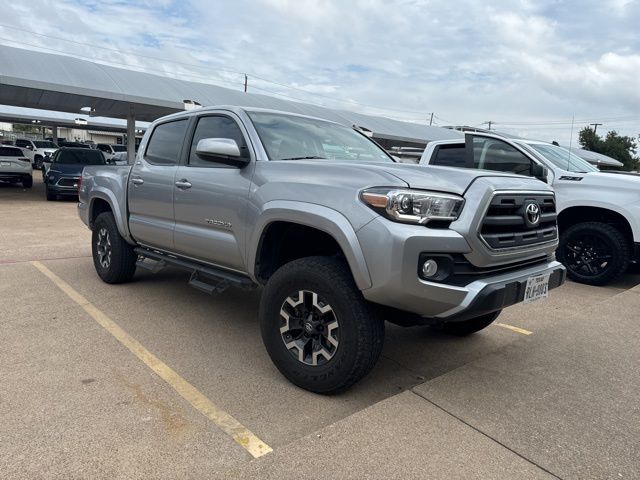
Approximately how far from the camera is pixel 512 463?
2.48m

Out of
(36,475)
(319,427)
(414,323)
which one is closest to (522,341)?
(414,323)

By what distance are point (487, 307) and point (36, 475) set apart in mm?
2426

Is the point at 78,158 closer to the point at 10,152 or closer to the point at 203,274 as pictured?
the point at 10,152

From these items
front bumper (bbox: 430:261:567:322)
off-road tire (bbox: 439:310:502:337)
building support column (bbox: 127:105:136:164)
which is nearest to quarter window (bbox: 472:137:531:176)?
off-road tire (bbox: 439:310:502:337)

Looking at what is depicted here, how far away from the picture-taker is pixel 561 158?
7.15m

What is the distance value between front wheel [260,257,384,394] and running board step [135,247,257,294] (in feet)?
1.79

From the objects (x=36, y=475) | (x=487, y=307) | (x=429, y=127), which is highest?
(x=429, y=127)

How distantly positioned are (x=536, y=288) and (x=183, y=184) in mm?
2909

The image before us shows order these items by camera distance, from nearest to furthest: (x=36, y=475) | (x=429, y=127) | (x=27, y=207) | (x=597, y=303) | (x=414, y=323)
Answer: (x=36, y=475) < (x=414, y=323) < (x=597, y=303) < (x=27, y=207) < (x=429, y=127)

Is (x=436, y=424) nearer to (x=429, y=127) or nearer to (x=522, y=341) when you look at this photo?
(x=522, y=341)

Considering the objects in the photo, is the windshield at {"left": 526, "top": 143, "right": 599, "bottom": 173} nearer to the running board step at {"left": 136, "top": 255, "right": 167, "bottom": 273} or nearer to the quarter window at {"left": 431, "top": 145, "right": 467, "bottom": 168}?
the quarter window at {"left": 431, "top": 145, "right": 467, "bottom": 168}

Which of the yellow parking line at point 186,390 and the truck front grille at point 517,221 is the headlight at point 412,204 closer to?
the truck front grille at point 517,221

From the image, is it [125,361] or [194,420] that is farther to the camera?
[125,361]

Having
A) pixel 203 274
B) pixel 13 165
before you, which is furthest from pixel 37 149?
pixel 203 274
